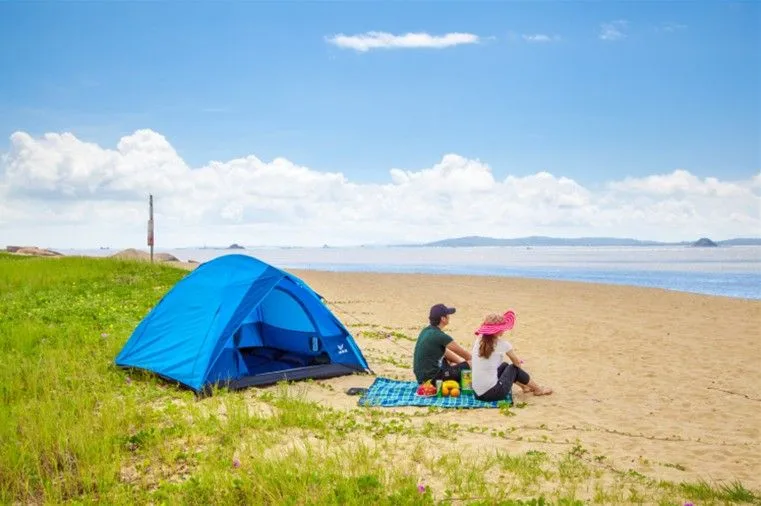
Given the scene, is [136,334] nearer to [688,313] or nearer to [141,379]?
[141,379]

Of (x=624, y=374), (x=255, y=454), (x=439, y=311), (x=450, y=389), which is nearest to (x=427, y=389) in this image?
(x=450, y=389)

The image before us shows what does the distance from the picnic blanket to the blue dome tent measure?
1.46 m

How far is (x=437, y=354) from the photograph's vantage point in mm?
9914

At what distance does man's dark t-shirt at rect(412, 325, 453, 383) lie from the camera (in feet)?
32.4

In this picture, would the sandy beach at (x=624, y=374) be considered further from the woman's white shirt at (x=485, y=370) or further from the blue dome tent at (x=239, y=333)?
the blue dome tent at (x=239, y=333)

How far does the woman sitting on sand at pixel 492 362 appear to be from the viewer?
914 centimetres

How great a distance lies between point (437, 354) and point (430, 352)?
0.11 metres

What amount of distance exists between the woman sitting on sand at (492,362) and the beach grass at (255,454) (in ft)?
2.27

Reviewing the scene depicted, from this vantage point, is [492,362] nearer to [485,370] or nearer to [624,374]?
[485,370]

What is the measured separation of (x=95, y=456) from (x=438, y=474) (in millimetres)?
3412

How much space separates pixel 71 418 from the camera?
24.2 feet

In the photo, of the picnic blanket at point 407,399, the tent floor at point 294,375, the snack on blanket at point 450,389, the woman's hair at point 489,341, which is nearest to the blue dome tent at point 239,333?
the tent floor at point 294,375

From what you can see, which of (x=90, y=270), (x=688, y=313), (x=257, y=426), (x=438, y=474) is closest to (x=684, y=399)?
(x=438, y=474)

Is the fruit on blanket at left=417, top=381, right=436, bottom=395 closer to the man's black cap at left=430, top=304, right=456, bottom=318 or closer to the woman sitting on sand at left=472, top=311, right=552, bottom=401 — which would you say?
the woman sitting on sand at left=472, top=311, right=552, bottom=401
